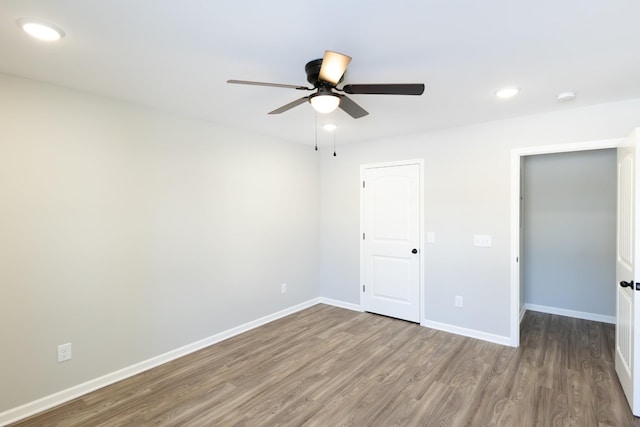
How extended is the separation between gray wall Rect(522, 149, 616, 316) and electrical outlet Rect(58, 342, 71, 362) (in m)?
5.37

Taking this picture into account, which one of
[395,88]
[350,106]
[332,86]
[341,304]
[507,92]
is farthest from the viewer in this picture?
[341,304]

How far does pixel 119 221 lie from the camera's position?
2889 millimetres

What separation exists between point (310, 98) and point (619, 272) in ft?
9.81

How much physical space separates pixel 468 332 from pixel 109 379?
3.66 m

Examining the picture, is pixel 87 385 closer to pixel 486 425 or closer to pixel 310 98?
pixel 310 98

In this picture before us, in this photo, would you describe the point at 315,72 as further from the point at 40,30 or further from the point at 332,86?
the point at 40,30

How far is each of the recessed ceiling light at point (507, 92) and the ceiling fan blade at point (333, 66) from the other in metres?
1.60

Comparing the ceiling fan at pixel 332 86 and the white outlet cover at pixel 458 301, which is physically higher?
the ceiling fan at pixel 332 86

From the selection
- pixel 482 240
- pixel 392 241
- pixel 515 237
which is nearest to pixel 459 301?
pixel 482 240

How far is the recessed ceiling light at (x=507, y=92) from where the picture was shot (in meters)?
2.64

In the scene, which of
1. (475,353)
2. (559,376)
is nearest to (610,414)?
(559,376)

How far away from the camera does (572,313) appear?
4434mm

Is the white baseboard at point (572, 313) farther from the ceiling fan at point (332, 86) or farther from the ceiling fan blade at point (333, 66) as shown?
the ceiling fan blade at point (333, 66)

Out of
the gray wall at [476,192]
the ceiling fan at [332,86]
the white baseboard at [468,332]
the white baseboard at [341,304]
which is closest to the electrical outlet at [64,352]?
the ceiling fan at [332,86]
